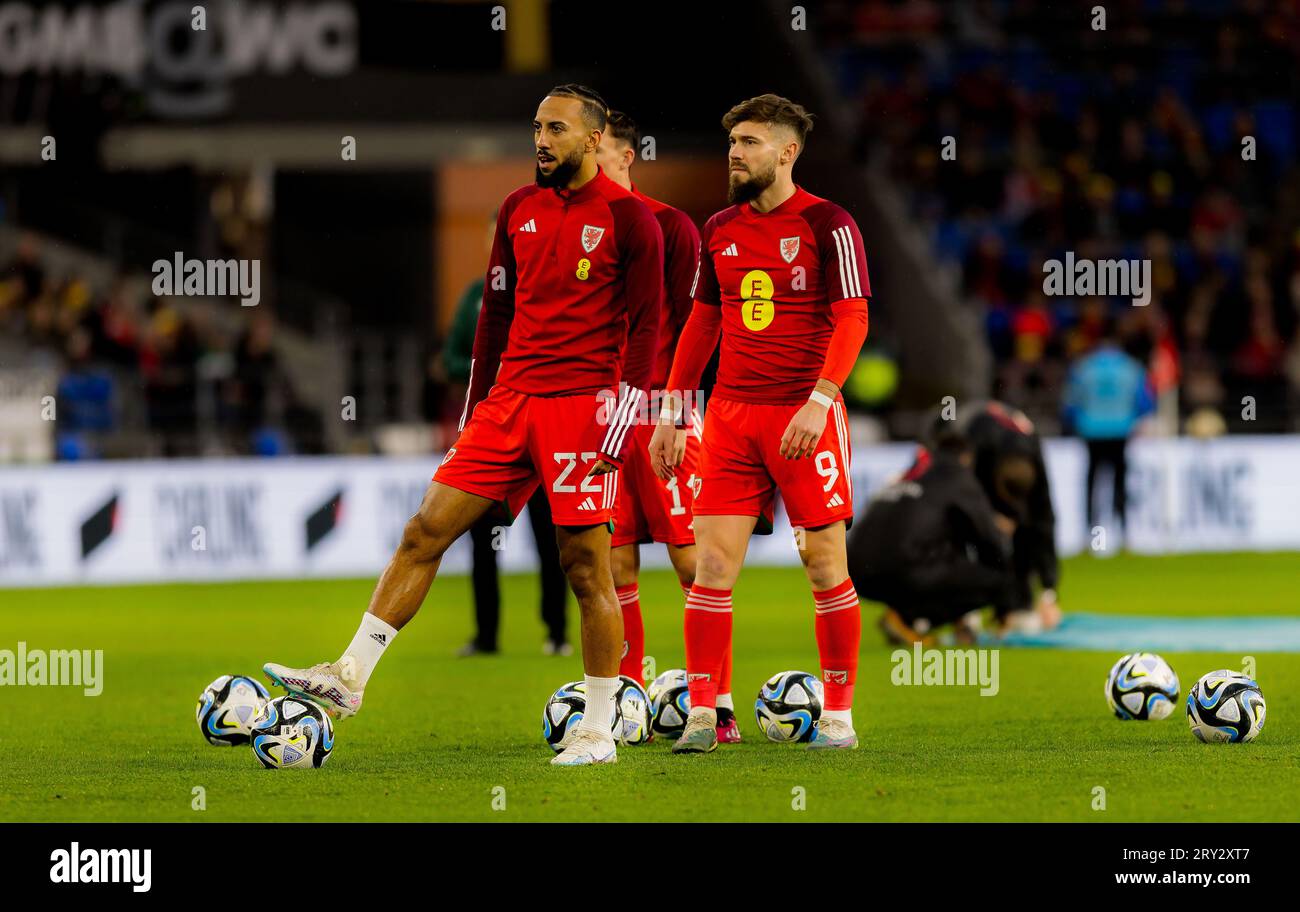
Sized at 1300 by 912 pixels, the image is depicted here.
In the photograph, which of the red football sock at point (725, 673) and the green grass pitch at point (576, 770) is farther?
the red football sock at point (725, 673)

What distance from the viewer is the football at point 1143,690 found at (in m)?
9.93

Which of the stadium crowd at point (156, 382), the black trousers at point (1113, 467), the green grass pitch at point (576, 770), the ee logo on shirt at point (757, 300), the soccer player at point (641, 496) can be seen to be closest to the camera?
the green grass pitch at point (576, 770)

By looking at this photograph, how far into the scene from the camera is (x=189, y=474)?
796 inches

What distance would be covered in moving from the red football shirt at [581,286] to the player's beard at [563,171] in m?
0.10

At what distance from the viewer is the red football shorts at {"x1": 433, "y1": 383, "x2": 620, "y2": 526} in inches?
330

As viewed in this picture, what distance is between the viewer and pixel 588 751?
8477 mm

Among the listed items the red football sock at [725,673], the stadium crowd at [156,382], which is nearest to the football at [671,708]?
the red football sock at [725,673]

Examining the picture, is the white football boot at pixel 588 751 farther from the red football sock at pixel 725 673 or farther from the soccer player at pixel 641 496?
the soccer player at pixel 641 496

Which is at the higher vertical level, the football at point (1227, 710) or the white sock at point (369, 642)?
the white sock at point (369, 642)

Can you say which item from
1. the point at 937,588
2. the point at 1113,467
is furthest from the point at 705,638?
the point at 1113,467

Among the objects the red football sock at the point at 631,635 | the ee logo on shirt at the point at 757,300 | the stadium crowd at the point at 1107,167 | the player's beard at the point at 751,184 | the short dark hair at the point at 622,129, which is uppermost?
the stadium crowd at the point at 1107,167

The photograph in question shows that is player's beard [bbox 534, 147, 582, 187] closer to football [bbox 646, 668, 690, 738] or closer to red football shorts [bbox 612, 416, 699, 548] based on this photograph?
red football shorts [bbox 612, 416, 699, 548]

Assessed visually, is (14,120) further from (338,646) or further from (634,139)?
(634,139)
